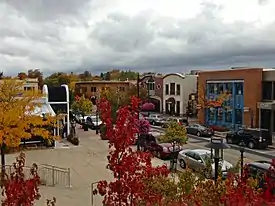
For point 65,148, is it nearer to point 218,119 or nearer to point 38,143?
point 38,143

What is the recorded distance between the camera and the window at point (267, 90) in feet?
133

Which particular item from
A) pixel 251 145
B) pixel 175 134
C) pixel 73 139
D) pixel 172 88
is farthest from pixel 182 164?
pixel 172 88

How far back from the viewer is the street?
17734 mm

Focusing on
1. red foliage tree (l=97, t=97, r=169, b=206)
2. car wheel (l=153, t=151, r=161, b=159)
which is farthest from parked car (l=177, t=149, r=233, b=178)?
red foliage tree (l=97, t=97, r=169, b=206)

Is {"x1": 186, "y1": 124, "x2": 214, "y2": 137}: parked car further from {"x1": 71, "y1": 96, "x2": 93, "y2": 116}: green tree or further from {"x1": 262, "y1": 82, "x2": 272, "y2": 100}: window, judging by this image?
{"x1": 71, "y1": 96, "x2": 93, "y2": 116}: green tree

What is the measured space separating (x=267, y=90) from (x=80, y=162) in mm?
23303

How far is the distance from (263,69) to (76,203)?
30.2m

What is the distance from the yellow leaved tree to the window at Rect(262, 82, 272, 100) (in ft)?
81.2

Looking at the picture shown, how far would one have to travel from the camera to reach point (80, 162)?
2619cm

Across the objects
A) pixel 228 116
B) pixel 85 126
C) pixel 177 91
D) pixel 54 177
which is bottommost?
pixel 54 177

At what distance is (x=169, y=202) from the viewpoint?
31.5ft

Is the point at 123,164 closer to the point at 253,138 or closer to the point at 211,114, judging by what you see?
the point at 253,138

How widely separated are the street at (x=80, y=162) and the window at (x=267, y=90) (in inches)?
393

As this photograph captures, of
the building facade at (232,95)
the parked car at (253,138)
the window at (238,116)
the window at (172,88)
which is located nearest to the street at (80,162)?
the parked car at (253,138)
